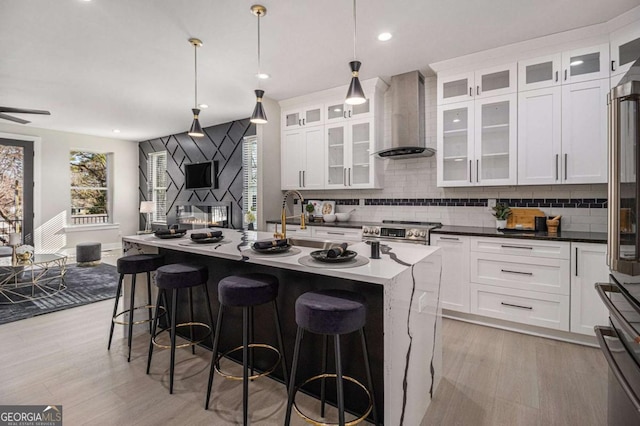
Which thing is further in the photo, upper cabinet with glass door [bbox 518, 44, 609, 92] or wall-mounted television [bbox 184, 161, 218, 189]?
wall-mounted television [bbox 184, 161, 218, 189]

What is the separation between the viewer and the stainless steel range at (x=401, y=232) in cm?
329

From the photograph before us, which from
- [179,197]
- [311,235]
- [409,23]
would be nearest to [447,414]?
[311,235]

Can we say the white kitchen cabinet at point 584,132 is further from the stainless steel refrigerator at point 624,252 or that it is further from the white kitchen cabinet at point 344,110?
the white kitchen cabinet at point 344,110

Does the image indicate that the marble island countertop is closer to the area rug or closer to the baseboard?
the baseboard

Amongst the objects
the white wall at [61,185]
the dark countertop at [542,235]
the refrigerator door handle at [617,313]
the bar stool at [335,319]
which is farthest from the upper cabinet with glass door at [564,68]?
the white wall at [61,185]

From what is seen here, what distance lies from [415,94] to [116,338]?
161 inches

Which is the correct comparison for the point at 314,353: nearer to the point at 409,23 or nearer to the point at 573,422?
the point at 573,422

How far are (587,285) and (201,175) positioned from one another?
643 cm

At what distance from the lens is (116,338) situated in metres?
2.80

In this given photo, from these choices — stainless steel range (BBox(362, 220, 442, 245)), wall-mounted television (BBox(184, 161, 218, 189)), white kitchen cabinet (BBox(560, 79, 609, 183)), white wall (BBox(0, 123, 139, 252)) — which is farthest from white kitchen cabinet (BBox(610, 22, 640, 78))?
white wall (BBox(0, 123, 139, 252))

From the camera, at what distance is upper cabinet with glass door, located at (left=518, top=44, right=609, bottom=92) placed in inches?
108

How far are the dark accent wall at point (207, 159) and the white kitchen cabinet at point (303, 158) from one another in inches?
56.1

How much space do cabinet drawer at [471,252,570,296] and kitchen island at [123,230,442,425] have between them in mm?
1277

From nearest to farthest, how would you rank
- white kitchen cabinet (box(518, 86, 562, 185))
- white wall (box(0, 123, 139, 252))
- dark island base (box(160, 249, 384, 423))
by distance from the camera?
dark island base (box(160, 249, 384, 423)) < white kitchen cabinet (box(518, 86, 562, 185)) < white wall (box(0, 123, 139, 252))
